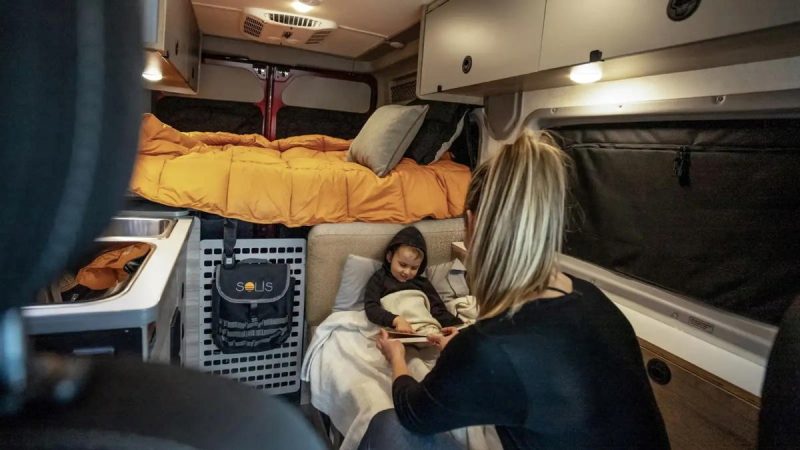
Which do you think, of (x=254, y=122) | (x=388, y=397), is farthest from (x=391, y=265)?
(x=254, y=122)

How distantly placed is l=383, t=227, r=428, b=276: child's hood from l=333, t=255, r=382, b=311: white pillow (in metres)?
0.11

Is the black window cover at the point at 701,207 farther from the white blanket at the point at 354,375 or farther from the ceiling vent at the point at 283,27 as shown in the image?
the ceiling vent at the point at 283,27

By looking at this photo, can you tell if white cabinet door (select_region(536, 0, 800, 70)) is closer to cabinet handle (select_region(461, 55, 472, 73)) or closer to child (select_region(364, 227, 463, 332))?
cabinet handle (select_region(461, 55, 472, 73))

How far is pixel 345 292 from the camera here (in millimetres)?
1919

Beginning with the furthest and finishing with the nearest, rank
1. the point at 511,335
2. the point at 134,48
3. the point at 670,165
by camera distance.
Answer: the point at 670,165, the point at 511,335, the point at 134,48

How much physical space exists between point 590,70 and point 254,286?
150cm

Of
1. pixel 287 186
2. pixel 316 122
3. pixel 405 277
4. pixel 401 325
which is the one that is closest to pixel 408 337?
pixel 401 325

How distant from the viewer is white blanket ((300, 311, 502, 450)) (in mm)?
1218

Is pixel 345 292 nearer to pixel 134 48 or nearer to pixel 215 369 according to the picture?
pixel 215 369

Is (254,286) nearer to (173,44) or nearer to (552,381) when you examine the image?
(173,44)

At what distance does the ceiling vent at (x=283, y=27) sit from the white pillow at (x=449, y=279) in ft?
5.02

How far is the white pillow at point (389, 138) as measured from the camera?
2074mm

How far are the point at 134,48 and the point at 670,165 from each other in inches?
55.9

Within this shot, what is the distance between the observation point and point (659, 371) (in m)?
1.27
